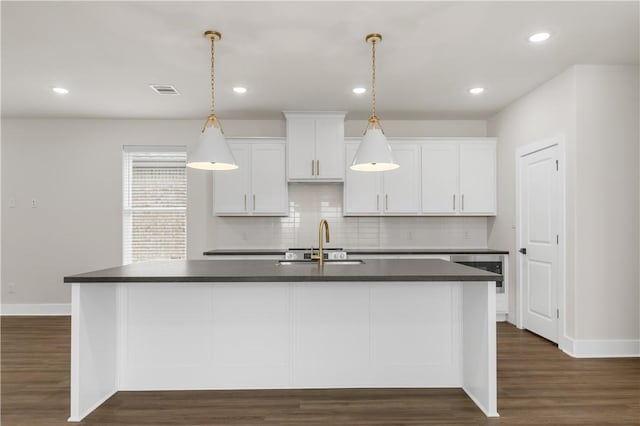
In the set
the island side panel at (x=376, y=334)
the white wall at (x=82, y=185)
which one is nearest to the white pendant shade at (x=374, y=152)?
the island side panel at (x=376, y=334)

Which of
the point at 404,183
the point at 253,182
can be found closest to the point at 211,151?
the point at 253,182

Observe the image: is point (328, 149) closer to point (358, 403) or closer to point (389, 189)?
point (389, 189)

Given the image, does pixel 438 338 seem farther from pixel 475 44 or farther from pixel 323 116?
pixel 323 116

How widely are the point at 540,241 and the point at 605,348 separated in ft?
3.81

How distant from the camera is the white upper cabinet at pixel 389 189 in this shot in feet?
17.7

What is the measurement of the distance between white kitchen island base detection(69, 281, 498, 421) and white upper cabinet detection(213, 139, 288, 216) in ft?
8.31

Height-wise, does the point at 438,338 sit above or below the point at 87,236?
below

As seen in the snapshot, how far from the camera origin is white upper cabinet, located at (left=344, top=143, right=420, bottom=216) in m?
5.41

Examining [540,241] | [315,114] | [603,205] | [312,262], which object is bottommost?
[312,262]

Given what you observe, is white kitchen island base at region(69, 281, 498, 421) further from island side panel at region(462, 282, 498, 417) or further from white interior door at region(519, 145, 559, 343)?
white interior door at region(519, 145, 559, 343)

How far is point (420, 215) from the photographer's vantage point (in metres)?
5.54

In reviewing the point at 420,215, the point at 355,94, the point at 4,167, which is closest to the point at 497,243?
the point at 420,215

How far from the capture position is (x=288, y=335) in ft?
9.48

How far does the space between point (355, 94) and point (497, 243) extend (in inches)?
108
